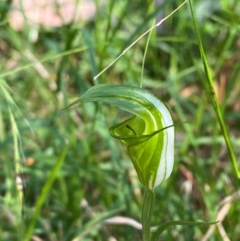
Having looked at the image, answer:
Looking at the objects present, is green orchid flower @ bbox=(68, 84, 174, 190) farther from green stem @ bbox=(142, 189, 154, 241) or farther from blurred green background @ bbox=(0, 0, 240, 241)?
blurred green background @ bbox=(0, 0, 240, 241)

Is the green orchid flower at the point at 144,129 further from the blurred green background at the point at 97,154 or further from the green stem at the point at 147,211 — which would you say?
the blurred green background at the point at 97,154

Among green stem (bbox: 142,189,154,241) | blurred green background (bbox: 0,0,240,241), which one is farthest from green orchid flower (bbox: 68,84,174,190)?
blurred green background (bbox: 0,0,240,241)

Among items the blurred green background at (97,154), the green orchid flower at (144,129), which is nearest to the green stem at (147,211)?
the green orchid flower at (144,129)

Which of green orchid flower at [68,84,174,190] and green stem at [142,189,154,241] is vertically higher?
green orchid flower at [68,84,174,190]

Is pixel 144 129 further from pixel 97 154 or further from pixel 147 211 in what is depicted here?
pixel 97 154

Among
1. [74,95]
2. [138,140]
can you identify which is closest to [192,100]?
[74,95]

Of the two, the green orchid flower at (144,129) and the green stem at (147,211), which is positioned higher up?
the green orchid flower at (144,129)

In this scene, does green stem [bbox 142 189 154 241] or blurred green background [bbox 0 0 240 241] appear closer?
green stem [bbox 142 189 154 241]

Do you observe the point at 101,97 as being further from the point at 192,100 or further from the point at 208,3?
the point at 208,3
